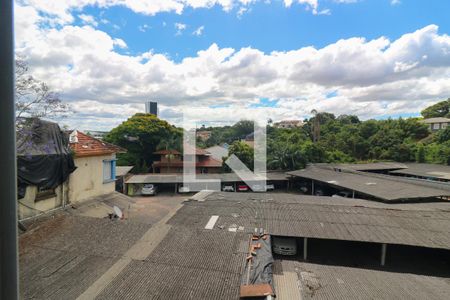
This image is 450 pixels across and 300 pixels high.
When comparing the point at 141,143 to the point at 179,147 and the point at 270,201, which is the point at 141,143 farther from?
the point at 270,201

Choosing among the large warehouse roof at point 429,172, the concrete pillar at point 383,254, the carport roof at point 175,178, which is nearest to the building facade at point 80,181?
the carport roof at point 175,178

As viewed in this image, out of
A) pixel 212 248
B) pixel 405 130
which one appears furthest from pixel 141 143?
pixel 405 130

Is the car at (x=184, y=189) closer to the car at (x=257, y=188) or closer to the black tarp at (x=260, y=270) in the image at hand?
the car at (x=257, y=188)

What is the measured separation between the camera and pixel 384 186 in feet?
57.1

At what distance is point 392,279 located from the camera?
7379mm

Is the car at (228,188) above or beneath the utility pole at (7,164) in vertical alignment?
beneath

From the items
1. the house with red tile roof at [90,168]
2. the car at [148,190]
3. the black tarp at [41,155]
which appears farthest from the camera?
the car at [148,190]

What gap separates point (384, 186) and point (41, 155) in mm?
18536

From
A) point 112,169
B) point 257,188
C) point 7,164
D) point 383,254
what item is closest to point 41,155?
point 112,169

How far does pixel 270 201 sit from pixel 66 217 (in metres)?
9.25

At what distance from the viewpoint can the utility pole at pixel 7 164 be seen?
852 millimetres

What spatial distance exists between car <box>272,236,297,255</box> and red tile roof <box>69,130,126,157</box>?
27.1 ft

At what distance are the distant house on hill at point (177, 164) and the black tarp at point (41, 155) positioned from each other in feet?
66.2

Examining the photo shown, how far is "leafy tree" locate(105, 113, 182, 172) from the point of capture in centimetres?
3097
